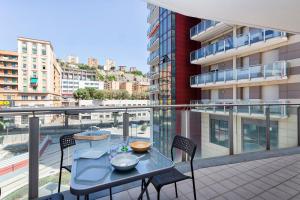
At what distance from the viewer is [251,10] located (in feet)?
10.4

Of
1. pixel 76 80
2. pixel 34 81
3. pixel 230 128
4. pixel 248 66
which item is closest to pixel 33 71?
pixel 34 81

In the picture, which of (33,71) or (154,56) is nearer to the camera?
(154,56)

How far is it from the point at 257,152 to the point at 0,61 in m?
70.7

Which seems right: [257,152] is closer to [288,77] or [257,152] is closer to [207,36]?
[288,77]

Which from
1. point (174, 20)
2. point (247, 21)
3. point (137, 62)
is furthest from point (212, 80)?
point (137, 62)

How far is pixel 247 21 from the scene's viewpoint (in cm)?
376

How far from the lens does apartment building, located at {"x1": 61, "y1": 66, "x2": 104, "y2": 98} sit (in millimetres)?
90375

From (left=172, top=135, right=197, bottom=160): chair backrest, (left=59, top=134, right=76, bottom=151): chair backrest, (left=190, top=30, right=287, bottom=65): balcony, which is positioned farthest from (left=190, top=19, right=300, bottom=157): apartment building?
(left=59, top=134, right=76, bottom=151): chair backrest

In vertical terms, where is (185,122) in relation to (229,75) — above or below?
below

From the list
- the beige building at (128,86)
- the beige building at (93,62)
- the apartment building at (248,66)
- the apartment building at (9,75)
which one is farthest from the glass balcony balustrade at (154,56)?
the beige building at (93,62)

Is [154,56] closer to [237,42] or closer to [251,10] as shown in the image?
[237,42]

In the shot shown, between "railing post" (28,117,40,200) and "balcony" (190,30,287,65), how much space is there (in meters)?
11.7

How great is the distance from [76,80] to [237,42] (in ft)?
306

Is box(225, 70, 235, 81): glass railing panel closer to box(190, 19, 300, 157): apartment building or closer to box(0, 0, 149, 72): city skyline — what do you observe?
box(190, 19, 300, 157): apartment building
